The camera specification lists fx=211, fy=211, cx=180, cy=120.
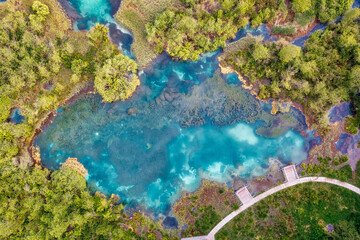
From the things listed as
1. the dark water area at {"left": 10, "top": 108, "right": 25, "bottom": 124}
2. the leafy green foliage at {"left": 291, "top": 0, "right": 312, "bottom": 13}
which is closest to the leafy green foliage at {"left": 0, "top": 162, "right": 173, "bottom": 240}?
the dark water area at {"left": 10, "top": 108, "right": 25, "bottom": 124}

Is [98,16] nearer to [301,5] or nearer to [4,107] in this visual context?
[4,107]

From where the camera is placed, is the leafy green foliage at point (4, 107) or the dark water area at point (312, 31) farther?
the dark water area at point (312, 31)

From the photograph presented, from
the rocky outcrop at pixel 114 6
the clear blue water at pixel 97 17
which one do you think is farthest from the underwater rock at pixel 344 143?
the rocky outcrop at pixel 114 6

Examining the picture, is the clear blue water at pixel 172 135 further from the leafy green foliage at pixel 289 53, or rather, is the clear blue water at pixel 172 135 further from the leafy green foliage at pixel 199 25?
the leafy green foliage at pixel 289 53

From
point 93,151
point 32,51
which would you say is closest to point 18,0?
point 32,51

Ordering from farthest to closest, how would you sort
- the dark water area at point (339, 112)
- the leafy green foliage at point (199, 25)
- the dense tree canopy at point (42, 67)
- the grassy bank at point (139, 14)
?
the dark water area at point (339, 112)
the grassy bank at point (139, 14)
the leafy green foliage at point (199, 25)
the dense tree canopy at point (42, 67)

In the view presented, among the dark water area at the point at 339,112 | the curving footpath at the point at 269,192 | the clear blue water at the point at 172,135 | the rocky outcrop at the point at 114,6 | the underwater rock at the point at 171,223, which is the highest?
the rocky outcrop at the point at 114,6

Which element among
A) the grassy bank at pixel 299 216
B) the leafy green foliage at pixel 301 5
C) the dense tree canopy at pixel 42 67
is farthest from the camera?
the grassy bank at pixel 299 216
